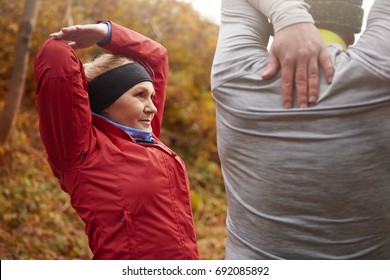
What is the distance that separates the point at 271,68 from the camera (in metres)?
0.87

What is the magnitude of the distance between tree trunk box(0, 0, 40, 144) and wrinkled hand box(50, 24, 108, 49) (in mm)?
3133

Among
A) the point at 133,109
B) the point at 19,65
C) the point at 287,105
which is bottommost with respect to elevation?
the point at 19,65

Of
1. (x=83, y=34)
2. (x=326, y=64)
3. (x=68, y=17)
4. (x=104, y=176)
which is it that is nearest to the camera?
(x=326, y=64)

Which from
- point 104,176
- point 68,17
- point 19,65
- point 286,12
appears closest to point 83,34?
point 104,176

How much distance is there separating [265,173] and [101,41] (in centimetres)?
97

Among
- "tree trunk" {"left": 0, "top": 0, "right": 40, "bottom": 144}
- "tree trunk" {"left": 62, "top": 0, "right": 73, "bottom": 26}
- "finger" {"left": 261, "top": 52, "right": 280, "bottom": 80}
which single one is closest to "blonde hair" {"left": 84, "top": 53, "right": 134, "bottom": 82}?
"finger" {"left": 261, "top": 52, "right": 280, "bottom": 80}

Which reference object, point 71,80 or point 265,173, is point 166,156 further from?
point 265,173

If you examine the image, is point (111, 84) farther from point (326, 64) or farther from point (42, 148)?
point (42, 148)

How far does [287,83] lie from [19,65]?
422 cm

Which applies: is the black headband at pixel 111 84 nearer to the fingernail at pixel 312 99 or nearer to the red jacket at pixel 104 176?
the red jacket at pixel 104 176

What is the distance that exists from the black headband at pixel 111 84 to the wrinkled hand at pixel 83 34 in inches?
4.9

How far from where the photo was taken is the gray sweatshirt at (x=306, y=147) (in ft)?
2.73

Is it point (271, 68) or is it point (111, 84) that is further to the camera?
point (111, 84)

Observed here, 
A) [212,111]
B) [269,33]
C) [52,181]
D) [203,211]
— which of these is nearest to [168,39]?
[212,111]
